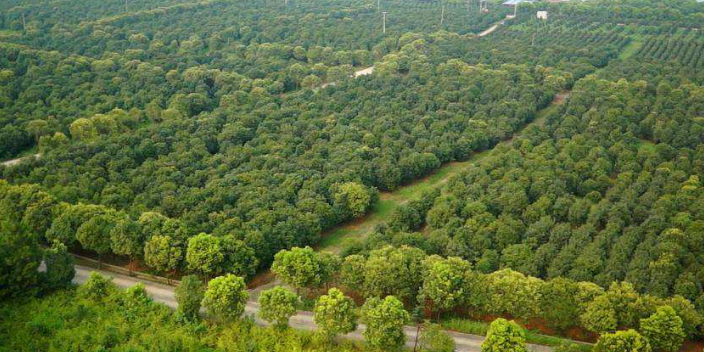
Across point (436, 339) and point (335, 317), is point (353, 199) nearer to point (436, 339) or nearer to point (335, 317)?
point (335, 317)

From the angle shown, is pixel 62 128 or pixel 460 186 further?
pixel 62 128

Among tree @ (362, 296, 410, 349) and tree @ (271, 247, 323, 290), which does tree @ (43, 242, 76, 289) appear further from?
tree @ (362, 296, 410, 349)

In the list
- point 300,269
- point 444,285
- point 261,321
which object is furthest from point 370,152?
point 261,321

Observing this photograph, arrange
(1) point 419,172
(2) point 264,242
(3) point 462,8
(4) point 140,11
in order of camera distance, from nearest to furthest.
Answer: (2) point 264,242 → (1) point 419,172 → (4) point 140,11 → (3) point 462,8

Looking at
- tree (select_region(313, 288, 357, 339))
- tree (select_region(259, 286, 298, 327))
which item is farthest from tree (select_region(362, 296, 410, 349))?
tree (select_region(259, 286, 298, 327))

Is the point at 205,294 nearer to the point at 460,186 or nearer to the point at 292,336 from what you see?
the point at 292,336

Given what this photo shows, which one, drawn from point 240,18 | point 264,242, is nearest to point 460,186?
point 264,242

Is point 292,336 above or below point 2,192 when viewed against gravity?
below

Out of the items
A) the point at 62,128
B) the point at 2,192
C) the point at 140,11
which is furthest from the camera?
the point at 140,11
